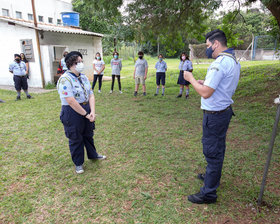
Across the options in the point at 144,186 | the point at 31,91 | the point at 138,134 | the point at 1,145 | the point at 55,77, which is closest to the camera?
the point at 144,186

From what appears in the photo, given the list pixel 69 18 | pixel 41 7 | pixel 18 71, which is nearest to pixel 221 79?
pixel 18 71

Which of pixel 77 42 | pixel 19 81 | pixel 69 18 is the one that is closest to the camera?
pixel 19 81

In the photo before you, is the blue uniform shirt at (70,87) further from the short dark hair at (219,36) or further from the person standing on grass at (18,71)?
the person standing on grass at (18,71)

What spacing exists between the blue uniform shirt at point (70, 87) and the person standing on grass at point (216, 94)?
1.51 meters

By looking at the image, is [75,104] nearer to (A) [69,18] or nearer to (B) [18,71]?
(B) [18,71]

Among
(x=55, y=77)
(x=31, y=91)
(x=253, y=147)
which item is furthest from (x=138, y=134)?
(x=55, y=77)

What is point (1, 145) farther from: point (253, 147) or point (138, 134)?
point (253, 147)

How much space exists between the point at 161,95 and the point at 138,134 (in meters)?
4.19

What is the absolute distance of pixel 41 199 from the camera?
9.30ft

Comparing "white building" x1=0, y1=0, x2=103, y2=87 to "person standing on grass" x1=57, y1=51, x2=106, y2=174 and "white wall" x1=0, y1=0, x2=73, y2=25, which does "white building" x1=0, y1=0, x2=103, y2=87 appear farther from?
"white wall" x1=0, y1=0, x2=73, y2=25

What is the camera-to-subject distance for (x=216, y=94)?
2.32 meters

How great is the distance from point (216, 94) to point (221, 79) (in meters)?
0.17

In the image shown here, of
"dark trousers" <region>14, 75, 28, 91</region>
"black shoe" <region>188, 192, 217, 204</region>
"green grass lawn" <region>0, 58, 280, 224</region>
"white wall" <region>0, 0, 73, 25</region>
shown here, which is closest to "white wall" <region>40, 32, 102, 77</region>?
"dark trousers" <region>14, 75, 28, 91</region>

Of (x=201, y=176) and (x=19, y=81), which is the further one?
(x=19, y=81)
